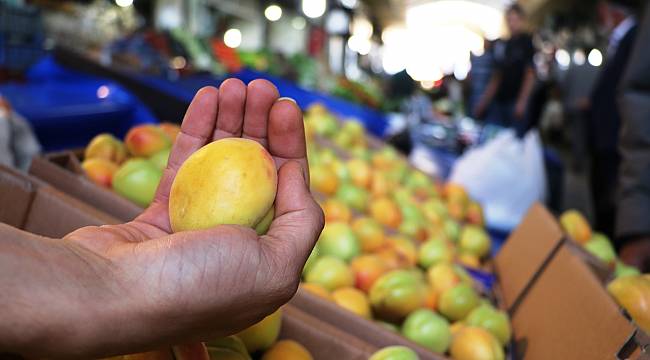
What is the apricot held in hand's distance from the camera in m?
0.76

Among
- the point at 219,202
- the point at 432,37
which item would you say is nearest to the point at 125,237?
the point at 219,202

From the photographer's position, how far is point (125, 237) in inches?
28.4

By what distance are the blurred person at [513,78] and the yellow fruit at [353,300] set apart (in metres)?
4.76

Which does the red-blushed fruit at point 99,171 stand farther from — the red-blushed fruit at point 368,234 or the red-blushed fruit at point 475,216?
the red-blushed fruit at point 475,216

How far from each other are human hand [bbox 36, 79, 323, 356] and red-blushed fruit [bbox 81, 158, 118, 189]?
0.82 m

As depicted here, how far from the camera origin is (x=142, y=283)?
537 millimetres

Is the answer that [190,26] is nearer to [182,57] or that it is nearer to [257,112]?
[182,57]

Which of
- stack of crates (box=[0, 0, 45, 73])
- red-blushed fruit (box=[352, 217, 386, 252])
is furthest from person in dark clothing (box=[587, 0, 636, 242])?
stack of crates (box=[0, 0, 45, 73])

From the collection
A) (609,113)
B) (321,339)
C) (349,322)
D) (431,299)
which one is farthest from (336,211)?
(609,113)

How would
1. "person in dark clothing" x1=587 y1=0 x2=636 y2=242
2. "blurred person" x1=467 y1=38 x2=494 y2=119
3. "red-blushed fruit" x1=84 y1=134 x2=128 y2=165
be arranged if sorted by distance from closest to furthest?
"red-blushed fruit" x1=84 y1=134 x2=128 y2=165 → "person in dark clothing" x1=587 y1=0 x2=636 y2=242 → "blurred person" x1=467 y1=38 x2=494 y2=119

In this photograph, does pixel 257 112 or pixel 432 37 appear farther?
pixel 432 37

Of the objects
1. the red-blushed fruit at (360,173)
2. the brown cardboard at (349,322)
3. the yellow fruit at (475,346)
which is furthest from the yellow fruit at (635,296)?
the red-blushed fruit at (360,173)

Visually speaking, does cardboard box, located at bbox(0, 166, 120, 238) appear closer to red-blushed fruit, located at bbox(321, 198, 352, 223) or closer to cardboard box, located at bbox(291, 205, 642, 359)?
cardboard box, located at bbox(291, 205, 642, 359)

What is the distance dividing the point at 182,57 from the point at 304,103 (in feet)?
7.13
